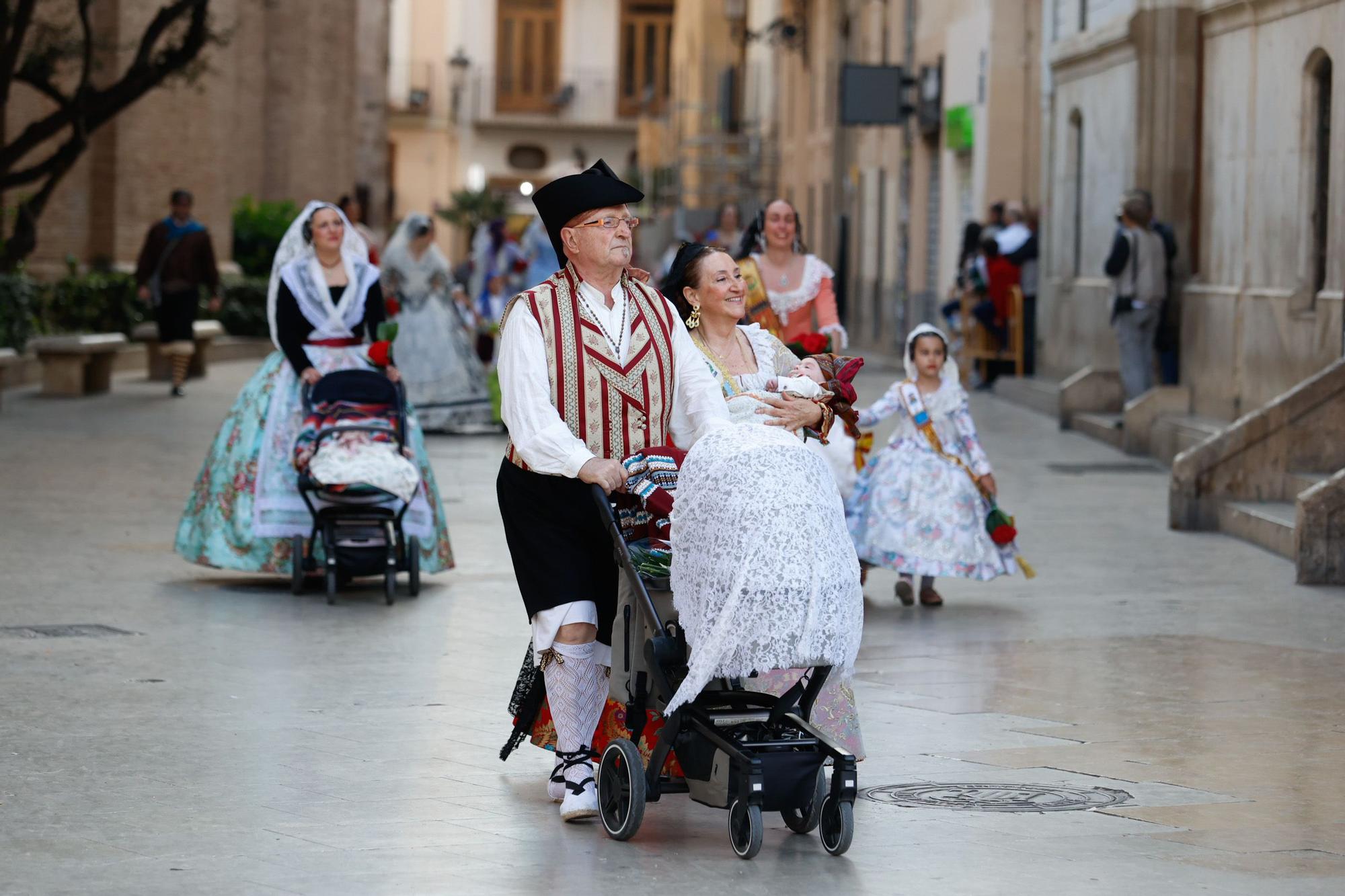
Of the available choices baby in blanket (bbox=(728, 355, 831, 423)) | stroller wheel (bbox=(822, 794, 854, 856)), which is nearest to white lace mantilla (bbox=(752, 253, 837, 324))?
baby in blanket (bbox=(728, 355, 831, 423))

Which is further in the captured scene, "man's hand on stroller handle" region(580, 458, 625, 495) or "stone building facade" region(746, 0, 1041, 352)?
"stone building facade" region(746, 0, 1041, 352)

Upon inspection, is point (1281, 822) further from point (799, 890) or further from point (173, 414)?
point (173, 414)

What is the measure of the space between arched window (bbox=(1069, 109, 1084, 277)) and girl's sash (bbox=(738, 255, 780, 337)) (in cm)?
1244

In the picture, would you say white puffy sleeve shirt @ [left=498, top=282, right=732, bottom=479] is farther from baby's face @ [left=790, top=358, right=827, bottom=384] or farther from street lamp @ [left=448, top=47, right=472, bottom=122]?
street lamp @ [left=448, top=47, right=472, bottom=122]

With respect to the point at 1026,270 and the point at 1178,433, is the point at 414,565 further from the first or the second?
the point at 1026,270

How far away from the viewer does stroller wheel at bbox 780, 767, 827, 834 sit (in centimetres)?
621

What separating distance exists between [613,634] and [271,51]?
121 ft

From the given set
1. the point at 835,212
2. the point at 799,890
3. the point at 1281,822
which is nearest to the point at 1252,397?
the point at 1281,822

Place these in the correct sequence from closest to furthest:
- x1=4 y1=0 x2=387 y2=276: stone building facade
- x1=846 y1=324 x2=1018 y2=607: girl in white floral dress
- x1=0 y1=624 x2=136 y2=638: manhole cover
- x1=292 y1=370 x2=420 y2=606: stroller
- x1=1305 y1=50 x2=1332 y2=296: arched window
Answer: x1=0 y1=624 x2=136 y2=638: manhole cover < x1=292 y1=370 x2=420 y2=606: stroller < x1=846 y1=324 x2=1018 y2=607: girl in white floral dress < x1=1305 y1=50 x2=1332 y2=296: arched window < x1=4 y1=0 x2=387 y2=276: stone building facade

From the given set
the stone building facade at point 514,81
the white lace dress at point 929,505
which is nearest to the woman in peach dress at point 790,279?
the white lace dress at point 929,505

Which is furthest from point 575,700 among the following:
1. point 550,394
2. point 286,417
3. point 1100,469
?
point 1100,469

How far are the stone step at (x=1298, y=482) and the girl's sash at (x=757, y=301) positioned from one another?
399 cm

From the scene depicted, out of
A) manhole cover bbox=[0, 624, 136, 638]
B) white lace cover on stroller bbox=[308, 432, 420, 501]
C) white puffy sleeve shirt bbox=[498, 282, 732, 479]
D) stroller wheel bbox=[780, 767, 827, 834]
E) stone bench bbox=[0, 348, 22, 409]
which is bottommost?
manhole cover bbox=[0, 624, 136, 638]

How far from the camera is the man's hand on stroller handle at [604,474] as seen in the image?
6328mm
